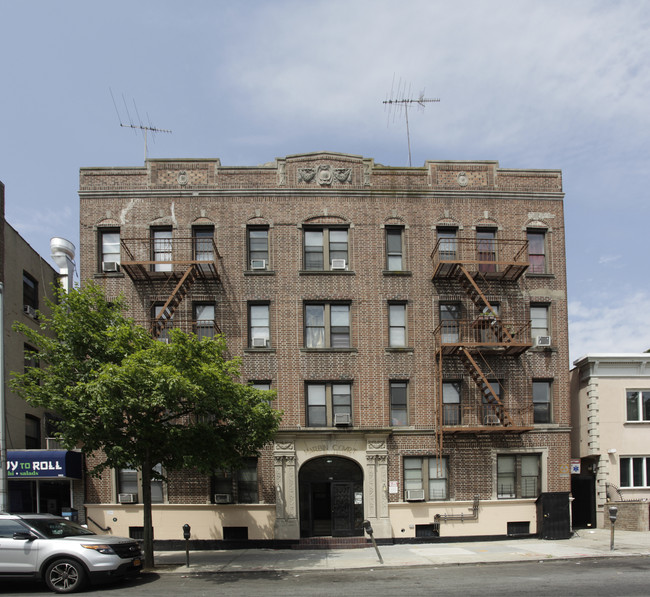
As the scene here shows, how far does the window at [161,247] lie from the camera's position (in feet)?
82.5

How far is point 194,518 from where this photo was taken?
2378 centimetres

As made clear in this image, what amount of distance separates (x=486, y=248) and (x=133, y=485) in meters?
15.1

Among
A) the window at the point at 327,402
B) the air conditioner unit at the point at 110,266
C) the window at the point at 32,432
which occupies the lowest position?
the window at the point at 32,432

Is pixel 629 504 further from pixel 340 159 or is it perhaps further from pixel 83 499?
pixel 83 499

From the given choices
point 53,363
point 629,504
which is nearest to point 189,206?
point 53,363

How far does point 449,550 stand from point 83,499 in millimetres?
12283

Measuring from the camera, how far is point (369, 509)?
23922mm

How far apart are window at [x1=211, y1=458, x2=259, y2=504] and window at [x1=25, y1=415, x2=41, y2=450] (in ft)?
23.8

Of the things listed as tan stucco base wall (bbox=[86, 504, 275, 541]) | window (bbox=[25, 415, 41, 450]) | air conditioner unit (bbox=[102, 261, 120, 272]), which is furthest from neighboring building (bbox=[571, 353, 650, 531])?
window (bbox=[25, 415, 41, 450])

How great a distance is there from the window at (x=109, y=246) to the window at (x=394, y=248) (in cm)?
981

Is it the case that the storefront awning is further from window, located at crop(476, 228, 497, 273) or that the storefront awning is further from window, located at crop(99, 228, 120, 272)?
window, located at crop(476, 228, 497, 273)

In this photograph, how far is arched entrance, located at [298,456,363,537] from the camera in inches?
950

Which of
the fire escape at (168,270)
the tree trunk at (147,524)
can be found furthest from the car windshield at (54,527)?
the fire escape at (168,270)

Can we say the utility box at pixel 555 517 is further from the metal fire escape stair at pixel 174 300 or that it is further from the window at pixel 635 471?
the metal fire escape stair at pixel 174 300
